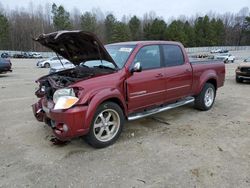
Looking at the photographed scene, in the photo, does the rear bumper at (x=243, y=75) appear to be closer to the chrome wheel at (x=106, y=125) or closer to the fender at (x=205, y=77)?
the fender at (x=205, y=77)

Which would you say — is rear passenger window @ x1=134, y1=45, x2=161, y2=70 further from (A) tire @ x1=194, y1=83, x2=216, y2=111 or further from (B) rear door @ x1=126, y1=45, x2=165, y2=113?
(A) tire @ x1=194, y1=83, x2=216, y2=111

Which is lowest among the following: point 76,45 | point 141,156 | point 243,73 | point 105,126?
point 141,156

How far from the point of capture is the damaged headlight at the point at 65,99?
400cm

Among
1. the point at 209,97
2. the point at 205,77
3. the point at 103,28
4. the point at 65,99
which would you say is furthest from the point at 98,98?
the point at 103,28

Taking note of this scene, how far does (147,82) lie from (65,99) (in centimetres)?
174

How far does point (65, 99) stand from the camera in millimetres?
4039

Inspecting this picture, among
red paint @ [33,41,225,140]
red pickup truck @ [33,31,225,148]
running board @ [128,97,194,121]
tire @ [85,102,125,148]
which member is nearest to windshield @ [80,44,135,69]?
red pickup truck @ [33,31,225,148]

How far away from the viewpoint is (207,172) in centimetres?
358

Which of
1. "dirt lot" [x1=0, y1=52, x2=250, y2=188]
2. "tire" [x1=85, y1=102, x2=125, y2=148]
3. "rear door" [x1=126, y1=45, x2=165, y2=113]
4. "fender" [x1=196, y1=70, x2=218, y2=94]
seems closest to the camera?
"dirt lot" [x1=0, y1=52, x2=250, y2=188]

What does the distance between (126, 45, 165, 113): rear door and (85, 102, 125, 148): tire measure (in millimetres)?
389

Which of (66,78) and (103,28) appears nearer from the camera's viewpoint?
(66,78)

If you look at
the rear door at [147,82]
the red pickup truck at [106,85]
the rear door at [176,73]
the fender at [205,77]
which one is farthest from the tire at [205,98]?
the rear door at [147,82]

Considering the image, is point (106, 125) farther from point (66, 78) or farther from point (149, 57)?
point (149, 57)

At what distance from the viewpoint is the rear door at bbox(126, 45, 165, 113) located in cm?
486
